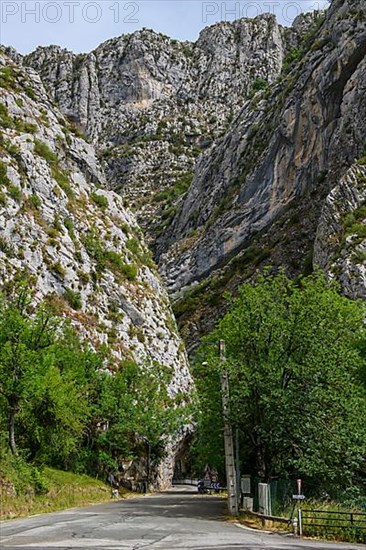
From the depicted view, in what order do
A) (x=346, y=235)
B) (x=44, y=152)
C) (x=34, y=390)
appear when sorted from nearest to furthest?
(x=34, y=390) < (x=346, y=235) < (x=44, y=152)

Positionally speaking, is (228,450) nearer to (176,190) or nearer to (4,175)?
(4,175)

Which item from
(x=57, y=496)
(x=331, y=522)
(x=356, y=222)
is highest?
(x=356, y=222)

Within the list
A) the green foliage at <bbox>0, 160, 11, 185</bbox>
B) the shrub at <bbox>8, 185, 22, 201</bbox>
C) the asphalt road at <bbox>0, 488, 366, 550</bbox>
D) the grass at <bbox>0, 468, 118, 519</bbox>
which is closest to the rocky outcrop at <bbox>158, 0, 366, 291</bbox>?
the shrub at <bbox>8, 185, 22, 201</bbox>

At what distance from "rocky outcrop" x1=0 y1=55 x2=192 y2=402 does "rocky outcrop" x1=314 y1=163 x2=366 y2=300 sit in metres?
15.1

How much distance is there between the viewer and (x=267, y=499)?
64.2 feet

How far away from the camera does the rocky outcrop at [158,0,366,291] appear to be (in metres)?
60.4

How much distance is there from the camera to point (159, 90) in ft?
440

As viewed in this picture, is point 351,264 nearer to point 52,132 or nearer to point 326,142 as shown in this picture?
point 326,142

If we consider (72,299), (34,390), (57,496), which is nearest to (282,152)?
(72,299)

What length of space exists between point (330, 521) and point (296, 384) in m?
5.85

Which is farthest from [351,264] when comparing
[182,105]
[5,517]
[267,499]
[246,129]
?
[182,105]

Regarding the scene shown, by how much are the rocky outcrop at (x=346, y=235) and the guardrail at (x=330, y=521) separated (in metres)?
24.7

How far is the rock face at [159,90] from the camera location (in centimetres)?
11788

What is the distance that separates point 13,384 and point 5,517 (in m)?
5.69
